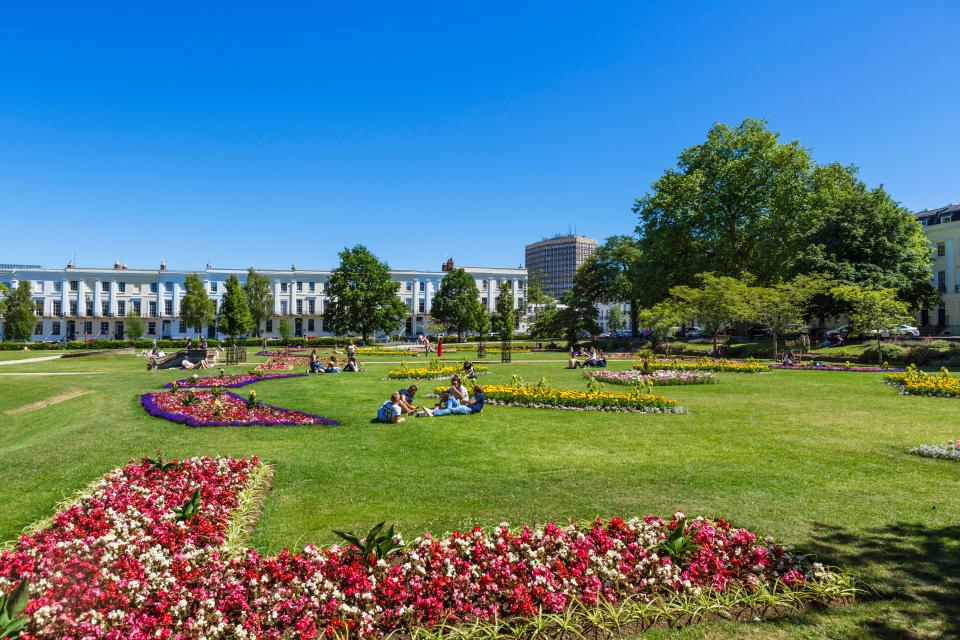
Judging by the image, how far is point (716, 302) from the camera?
3428 centimetres

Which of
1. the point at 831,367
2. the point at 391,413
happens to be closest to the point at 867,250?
the point at 831,367

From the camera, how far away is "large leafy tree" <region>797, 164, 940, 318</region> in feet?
120

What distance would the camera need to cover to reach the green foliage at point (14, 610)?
11.9 ft

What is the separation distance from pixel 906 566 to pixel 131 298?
→ 88956 millimetres

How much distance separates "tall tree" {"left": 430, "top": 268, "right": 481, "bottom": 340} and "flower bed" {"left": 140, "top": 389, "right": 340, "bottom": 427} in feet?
202

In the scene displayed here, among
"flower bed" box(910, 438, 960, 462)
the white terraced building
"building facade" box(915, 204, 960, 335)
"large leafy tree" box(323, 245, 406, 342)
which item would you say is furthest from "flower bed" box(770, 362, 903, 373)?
the white terraced building

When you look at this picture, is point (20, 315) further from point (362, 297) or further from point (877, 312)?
point (877, 312)

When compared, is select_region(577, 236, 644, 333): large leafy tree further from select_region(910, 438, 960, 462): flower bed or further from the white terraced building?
select_region(910, 438, 960, 462): flower bed

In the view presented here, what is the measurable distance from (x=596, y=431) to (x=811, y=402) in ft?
26.3

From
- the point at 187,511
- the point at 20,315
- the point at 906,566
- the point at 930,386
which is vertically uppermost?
the point at 20,315

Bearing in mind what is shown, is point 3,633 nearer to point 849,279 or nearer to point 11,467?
point 11,467

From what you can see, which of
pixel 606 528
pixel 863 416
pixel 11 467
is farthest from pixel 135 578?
pixel 863 416

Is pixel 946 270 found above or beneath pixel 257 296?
above

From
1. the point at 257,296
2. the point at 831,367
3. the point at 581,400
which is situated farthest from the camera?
the point at 257,296
